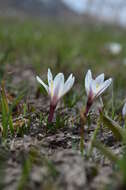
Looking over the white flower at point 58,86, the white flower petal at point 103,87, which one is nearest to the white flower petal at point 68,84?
the white flower at point 58,86

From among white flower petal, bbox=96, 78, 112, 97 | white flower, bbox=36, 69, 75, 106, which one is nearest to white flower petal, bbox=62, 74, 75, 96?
white flower, bbox=36, 69, 75, 106

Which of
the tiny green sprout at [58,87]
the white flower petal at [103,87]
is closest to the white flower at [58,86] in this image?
the tiny green sprout at [58,87]

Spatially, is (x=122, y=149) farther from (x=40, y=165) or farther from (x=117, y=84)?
(x=117, y=84)

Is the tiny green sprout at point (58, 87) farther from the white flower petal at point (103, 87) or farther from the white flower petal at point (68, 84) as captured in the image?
the white flower petal at point (103, 87)

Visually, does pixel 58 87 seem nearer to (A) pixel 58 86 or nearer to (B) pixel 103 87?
(A) pixel 58 86

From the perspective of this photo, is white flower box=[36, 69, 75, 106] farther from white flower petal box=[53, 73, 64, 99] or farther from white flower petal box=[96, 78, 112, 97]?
white flower petal box=[96, 78, 112, 97]

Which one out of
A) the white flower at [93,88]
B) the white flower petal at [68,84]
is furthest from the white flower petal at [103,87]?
the white flower petal at [68,84]

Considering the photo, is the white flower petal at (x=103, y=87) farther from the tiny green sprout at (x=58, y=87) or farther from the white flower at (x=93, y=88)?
the tiny green sprout at (x=58, y=87)

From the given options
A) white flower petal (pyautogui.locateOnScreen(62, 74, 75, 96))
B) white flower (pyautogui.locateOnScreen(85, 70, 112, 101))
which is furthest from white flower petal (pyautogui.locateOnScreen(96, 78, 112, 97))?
white flower petal (pyautogui.locateOnScreen(62, 74, 75, 96))

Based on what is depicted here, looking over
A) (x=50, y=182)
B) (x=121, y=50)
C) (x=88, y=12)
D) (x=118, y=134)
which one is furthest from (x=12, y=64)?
(x=88, y=12)

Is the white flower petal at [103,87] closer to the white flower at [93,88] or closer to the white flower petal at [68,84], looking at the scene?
the white flower at [93,88]

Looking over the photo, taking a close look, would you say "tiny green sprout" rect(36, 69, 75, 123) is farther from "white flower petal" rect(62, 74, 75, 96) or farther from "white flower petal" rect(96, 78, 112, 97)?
"white flower petal" rect(96, 78, 112, 97)
